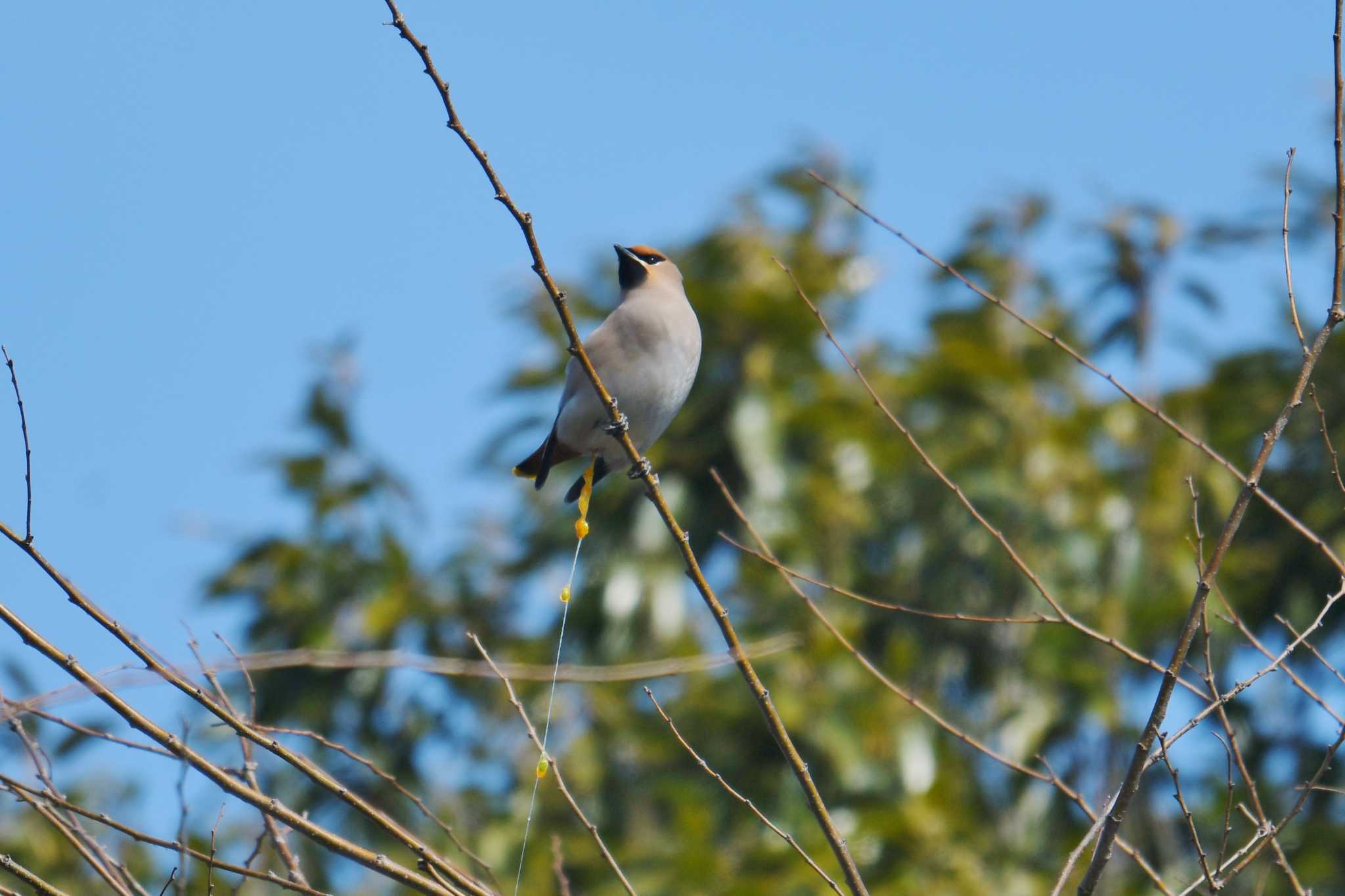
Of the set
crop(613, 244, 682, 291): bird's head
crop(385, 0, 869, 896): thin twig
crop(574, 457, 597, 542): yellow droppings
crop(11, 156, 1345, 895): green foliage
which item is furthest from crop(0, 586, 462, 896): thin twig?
crop(11, 156, 1345, 895): green foliage

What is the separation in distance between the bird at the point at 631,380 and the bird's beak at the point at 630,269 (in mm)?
150

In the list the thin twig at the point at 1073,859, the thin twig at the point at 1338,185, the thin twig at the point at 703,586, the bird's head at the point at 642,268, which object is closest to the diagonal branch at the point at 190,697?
the thin twig at the point at 703,586

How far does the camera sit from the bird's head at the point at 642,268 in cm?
538

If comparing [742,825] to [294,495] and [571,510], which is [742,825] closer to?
[571,510]

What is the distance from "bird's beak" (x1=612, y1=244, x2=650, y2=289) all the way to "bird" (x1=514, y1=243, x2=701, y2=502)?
15 centimetres

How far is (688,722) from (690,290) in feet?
9.17

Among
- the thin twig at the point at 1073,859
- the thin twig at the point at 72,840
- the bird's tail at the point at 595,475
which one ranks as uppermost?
the bird's tail at the point at 595,475

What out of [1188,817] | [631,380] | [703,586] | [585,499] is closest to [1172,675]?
[1188,817]

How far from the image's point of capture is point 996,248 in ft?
38.5

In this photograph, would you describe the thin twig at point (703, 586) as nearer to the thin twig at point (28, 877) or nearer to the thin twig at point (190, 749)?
the thin twig at point (190, 749)

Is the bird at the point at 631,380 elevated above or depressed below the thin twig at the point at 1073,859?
above

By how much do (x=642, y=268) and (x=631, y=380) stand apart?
0.74m

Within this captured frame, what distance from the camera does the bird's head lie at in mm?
5375

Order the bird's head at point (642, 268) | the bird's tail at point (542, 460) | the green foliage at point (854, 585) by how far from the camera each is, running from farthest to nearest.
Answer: the green foliage at point (854, 585) → the bird's head at point (642, 268) → the bird's tail at point (542, 460)
